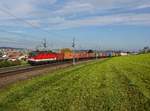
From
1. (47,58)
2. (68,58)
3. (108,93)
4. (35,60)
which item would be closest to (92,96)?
(108,93)

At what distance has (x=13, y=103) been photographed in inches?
575

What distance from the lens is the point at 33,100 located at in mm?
15102

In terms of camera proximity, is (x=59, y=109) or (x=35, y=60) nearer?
(x=59, y=109)

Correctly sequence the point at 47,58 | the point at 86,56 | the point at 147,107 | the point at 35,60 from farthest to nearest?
the point at 86,56
the point at 47,58
the point at 35,60
the point at 147,107

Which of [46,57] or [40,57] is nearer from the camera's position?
[40,57]

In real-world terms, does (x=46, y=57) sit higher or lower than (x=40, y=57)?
lower

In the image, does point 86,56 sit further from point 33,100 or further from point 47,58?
point 33,100

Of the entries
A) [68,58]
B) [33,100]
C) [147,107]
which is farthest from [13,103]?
[68,58]

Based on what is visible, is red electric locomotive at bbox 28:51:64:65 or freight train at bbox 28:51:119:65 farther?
freight train at bbox 28:51:119:65

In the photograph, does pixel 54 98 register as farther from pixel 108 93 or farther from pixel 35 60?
pixel 35 60

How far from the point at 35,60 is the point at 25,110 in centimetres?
4418

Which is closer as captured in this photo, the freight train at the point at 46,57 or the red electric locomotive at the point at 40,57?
the red electric locomotive at the point at 40,57

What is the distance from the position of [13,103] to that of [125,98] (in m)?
5.47

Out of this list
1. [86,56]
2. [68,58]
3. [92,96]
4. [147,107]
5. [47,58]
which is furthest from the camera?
[86,56]
